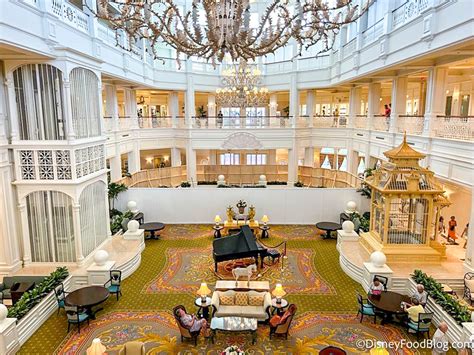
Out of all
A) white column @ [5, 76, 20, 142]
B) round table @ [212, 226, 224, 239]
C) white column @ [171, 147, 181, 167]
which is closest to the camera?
white column @ [5, 76, 20, 142]

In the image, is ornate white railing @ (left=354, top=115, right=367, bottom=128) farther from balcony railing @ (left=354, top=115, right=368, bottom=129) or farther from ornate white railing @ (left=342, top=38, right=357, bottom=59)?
ornate white railing @ (left=342, top=38, right=357, bottom=59)

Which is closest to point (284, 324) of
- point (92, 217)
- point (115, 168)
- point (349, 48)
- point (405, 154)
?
point (405, 154)

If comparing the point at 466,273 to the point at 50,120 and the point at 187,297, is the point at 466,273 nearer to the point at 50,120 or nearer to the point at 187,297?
the point at 187,297

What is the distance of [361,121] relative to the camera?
19812mm

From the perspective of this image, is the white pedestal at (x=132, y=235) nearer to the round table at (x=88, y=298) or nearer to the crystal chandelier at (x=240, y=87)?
the round table at (x=88, y=298)

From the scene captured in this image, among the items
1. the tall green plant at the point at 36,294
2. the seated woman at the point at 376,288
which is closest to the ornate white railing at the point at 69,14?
the tall green plant at the point at 36,294

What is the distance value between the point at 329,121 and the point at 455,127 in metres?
12.0

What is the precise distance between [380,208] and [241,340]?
255 inches

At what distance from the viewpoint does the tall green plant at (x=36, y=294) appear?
26.5 ft

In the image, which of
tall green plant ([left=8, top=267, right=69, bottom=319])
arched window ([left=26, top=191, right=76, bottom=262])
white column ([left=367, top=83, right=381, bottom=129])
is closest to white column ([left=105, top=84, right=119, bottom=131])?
arched window ([left=26, top=191, right=76, bottom=262])

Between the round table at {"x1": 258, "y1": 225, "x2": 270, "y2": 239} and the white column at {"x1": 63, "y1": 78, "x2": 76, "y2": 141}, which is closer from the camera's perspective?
the white column at {"x1": 63, "y1": 78, "x2": 76, "y2": 141}

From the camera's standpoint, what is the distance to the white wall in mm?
16375

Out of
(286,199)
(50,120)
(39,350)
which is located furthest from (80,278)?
(286,199)

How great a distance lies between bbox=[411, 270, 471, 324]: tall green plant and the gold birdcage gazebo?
1.56 m
